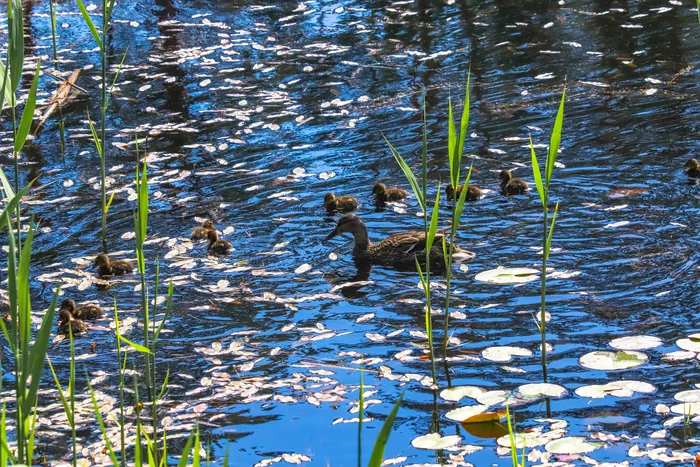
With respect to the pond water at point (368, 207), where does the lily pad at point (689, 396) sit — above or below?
below

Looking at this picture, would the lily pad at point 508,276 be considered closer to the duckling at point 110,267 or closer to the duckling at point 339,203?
the duckling at point 339,203

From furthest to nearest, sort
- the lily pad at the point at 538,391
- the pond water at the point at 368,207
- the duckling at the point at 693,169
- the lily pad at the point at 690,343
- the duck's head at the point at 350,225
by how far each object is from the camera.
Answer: the duckling at the point at 693,169, the duck's head at the point at 350,225, the lily pad at the point at 690,343, the pond water at the point at 368,207, the lily pad at the point at 538,391

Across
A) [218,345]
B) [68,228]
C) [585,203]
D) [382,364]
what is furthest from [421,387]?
[68,228]

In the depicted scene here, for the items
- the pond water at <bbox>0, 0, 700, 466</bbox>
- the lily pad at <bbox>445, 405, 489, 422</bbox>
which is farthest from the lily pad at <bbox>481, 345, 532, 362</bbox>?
the lily pad at <bbox>445, 405, 489, 422</bbox>

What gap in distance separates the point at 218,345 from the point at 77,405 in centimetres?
95

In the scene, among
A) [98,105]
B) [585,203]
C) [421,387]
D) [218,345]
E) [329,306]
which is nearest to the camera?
[421,387]

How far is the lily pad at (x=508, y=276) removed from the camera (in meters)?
6.47

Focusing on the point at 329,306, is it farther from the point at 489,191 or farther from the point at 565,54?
the point at 565,54

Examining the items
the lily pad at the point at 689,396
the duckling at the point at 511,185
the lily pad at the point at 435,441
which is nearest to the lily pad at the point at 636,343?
the lily pad at the point at 689,396

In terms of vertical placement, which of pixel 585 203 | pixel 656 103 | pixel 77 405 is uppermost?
pixel 656 103

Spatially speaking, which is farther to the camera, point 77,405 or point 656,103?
point 656,103

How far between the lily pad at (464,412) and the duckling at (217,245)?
2.88 m

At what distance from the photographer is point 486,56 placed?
1207 cm

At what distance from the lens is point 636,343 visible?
5395 millimetres
